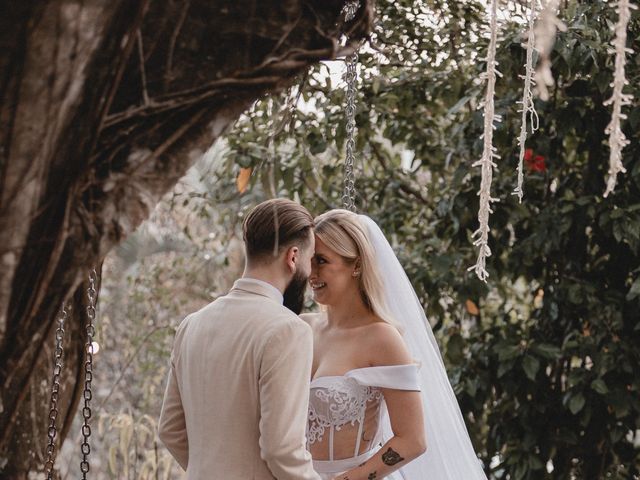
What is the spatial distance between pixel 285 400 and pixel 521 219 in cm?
261

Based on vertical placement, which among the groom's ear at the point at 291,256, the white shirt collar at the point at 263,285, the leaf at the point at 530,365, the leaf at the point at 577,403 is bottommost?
the leaf at the point at 577,403

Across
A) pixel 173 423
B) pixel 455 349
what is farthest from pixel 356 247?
pixel 455 349

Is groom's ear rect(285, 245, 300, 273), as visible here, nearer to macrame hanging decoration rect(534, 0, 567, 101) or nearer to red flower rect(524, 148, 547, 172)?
macrame hanging decoration rect(534, 0, 567, 101)

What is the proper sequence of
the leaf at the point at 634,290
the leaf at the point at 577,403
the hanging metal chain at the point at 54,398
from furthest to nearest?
the leaf at the point at 577,403, the leaf at the point at 634,290, the hanging metal chain at the point at 54,398

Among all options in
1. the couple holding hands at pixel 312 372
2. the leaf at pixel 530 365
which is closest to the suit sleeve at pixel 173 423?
the couple holding hands at pixel 312 372

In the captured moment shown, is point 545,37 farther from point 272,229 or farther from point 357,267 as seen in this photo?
point 357,267

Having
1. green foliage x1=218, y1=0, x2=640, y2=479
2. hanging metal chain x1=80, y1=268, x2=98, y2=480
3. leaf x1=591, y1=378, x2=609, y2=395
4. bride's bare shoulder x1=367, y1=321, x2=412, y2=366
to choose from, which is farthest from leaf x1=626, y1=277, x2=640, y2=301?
hanging metal chain x1=80, y1=268, x2=98, y2=480

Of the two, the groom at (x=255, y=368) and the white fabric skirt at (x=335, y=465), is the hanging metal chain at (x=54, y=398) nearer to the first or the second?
the groom at (x=255, y=368)

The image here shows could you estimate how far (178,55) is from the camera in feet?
3.72

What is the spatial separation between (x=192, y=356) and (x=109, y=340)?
260 inches

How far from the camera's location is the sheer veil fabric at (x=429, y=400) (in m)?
A: 2.83

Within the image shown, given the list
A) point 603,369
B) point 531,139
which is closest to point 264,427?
point 603,369

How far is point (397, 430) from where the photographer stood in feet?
8.09

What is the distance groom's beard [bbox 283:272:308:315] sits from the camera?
7.05 feet
